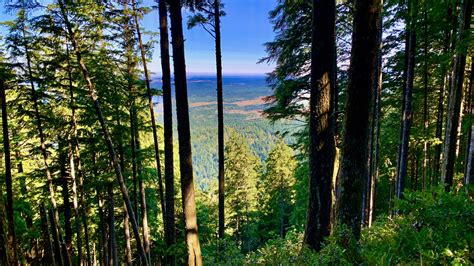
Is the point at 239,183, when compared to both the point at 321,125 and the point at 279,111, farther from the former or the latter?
the point at 321,125

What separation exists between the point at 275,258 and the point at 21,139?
1233 centimetres

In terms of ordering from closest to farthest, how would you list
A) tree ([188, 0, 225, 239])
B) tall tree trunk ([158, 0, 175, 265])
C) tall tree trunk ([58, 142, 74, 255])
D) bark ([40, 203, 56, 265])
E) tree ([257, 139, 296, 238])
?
tall tree trunk ([158, 0, 175, 265]) → tree ([188, 0, 225, 239]) → tall tree trunk ([58, 142, 74, 255]) → bark ([40, 203, 56, 265]) → tree ([257, 139, 296, 238])

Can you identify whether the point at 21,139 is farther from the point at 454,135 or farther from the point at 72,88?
the point at 454,135

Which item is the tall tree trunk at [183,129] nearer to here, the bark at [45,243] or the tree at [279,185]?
the bark at [45,243]

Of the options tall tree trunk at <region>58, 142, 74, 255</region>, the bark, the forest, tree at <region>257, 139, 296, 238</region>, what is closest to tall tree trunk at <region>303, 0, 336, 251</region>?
the forest

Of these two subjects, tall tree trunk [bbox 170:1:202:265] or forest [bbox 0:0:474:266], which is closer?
forest [bbox 0:0:474:266]

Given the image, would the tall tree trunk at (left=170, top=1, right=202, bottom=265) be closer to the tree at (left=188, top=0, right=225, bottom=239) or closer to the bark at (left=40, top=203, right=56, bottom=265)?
the tree at (left=188, top=0, right=225, bottom=239)

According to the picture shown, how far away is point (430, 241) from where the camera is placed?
2143 millimetres

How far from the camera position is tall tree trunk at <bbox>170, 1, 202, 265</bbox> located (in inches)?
224

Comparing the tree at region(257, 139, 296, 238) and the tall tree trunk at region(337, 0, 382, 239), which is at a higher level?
the tall tree trunk at region(337, 0, 382, 239)

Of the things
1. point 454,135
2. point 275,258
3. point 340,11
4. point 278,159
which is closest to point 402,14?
point 340,11

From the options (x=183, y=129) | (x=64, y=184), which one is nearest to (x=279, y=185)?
(x=64, y=184)

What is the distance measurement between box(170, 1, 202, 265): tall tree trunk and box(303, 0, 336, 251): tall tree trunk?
8.89 feet

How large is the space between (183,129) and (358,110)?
366 centimetres
